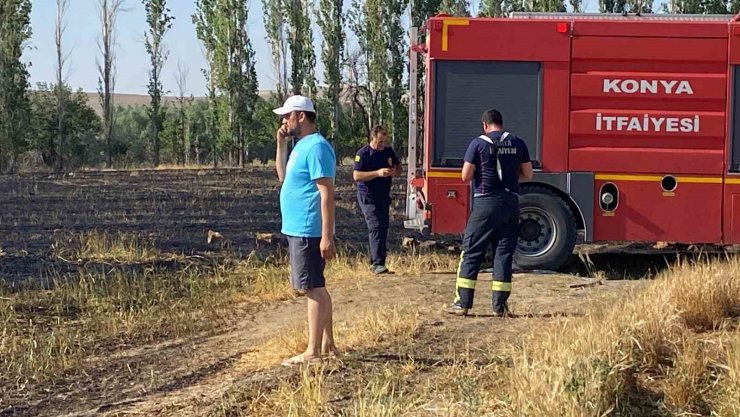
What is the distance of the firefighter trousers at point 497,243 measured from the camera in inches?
313

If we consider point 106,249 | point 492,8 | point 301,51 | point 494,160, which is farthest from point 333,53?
point 494,160

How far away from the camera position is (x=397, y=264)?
11062 mm

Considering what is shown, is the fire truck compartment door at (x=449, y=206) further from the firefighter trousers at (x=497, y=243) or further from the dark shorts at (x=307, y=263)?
the dark shorts at (x=307, y=263)

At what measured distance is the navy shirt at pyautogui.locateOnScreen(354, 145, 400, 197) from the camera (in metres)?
10.5

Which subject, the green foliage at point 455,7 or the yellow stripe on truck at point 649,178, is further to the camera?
the green foliage at point 455,7

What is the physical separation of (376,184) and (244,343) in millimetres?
3407

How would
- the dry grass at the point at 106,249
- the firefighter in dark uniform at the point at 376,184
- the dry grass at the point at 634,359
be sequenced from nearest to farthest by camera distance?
the dry grass at the point at 634,359 < the firefighter in dark uniform at the point at 376,184 < the dry grass at the point at 106,249

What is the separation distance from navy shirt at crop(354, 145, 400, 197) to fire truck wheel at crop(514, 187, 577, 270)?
147 centimetres

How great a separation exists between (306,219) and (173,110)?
5078 cm

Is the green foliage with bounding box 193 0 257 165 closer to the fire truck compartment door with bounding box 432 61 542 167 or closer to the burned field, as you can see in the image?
the burned field

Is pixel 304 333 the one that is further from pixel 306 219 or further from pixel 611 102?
pixel 611 102

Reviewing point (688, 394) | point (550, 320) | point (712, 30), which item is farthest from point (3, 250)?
point (688, 394)

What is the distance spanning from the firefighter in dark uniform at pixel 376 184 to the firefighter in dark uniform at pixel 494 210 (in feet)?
8.14

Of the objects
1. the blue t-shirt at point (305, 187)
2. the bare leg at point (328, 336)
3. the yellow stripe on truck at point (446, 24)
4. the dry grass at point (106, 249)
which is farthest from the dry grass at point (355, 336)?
the dry grass at point (106, 249)
